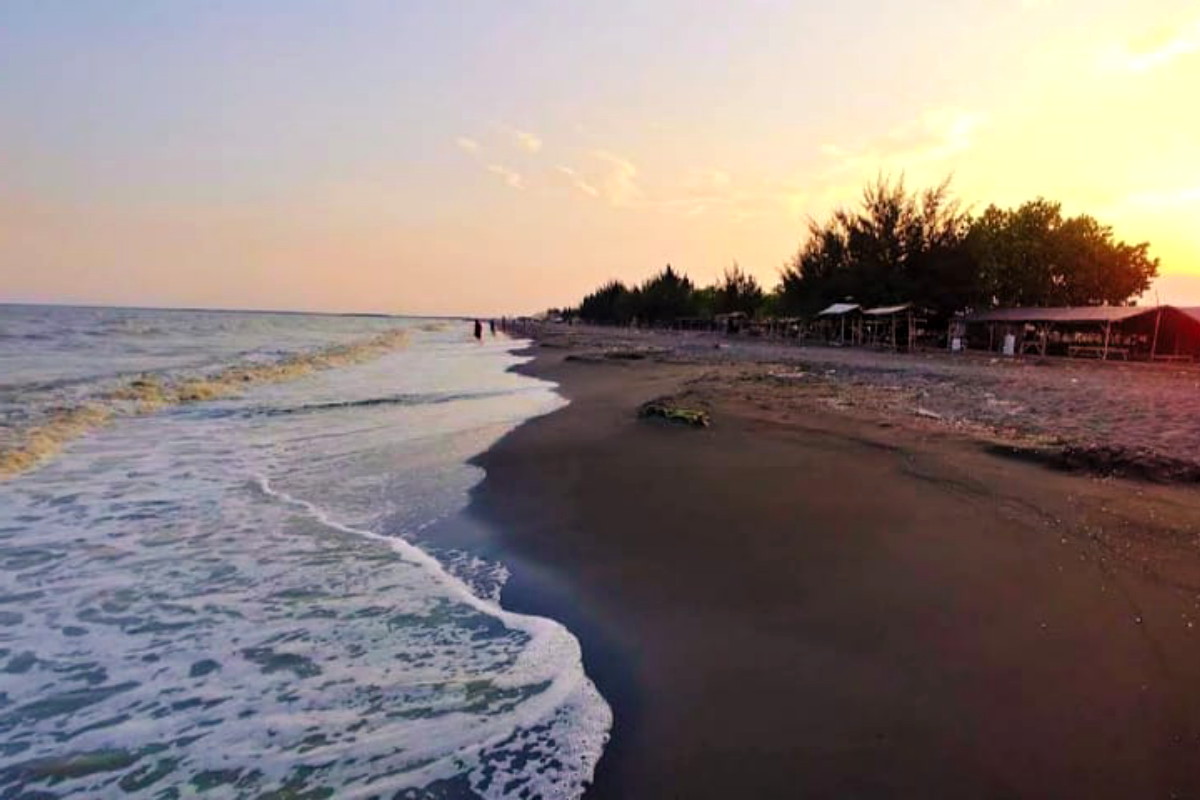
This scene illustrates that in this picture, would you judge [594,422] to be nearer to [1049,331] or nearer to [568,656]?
[568,656]

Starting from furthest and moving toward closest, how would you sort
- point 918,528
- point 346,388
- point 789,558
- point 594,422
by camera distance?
1. point 346,388
2. point 594,422
3. point 918,528
4. point 789,558

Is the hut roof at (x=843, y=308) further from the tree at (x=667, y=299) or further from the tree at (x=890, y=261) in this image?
the tree at (x=667, y=299)

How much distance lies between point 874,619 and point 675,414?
6918mm

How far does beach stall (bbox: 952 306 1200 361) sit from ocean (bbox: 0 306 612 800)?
3779 centimetres

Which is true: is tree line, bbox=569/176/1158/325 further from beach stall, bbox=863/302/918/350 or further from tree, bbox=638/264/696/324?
tree, bbox=638/264/696/324

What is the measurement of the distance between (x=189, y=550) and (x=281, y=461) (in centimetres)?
361

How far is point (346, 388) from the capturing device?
1861 centimetres

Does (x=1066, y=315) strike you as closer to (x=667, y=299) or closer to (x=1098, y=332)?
(x=1098, y=332)

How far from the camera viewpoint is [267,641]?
391cm

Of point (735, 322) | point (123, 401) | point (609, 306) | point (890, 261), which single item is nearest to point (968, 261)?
point (890, 261)

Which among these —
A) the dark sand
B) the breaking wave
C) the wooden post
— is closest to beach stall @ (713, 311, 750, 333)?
the wooden post

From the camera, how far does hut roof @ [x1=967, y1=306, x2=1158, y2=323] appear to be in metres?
33.2

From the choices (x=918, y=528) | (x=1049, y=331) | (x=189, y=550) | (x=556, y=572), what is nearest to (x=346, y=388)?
(x=189, y=550)

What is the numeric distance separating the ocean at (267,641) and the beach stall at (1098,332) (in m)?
37.8
